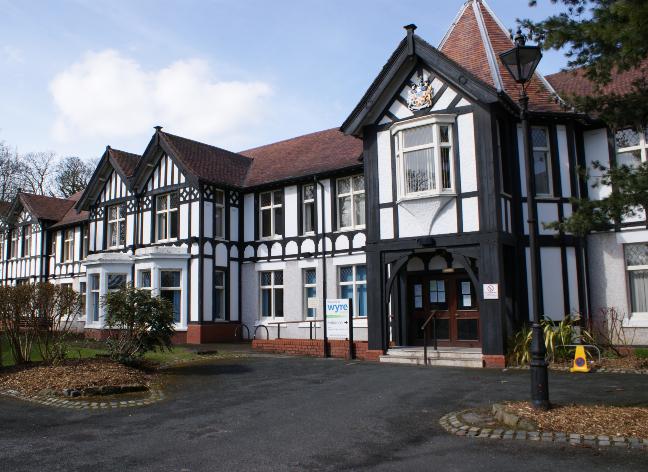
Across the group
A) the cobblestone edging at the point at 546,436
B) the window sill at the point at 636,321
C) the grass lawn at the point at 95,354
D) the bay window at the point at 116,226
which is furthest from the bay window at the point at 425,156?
the bay window at the point at 116,226

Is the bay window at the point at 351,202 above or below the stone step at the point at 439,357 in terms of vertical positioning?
above

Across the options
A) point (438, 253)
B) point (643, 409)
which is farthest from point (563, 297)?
point (643, 409)

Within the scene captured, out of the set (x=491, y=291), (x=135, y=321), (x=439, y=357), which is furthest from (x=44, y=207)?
(x=491, y=291)

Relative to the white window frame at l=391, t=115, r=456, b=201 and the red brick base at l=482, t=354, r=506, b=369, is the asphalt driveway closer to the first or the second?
the red brick base at l=482, t=354, r=506, b=369

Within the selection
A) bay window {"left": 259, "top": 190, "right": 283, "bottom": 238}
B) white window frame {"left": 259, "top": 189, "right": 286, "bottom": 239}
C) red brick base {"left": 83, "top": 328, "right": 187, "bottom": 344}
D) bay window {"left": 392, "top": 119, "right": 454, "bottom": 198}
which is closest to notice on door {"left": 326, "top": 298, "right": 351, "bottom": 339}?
bay window {"left": 392, "top": 119, "right": 454, "bottom": 198}

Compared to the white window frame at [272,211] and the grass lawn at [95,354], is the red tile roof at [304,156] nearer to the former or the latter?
the white window frame at [272,211]

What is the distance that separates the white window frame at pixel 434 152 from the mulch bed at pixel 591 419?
7.53 meters

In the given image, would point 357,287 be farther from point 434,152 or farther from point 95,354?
point 95,354

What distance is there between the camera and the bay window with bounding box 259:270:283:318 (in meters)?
22.4

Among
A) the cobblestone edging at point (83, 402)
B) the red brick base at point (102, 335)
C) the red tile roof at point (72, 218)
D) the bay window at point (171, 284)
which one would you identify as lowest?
the cobblestone edging at point (83, 402)

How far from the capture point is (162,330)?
43.9 feet

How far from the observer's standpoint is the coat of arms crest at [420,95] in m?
15.6

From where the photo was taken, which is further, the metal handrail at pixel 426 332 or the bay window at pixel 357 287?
the bay window at pixel 357 287

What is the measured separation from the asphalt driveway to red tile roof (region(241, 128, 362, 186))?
31.1 ft
